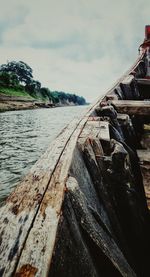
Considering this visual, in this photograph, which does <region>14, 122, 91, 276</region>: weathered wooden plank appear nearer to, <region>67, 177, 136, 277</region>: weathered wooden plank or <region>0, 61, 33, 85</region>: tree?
<region>67, 177, 136, 277</region>: weathered wooden plank

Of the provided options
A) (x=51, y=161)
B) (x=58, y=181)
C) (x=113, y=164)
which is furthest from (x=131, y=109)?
(x=58, y=181)

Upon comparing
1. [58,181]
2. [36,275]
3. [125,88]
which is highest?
[125,88]

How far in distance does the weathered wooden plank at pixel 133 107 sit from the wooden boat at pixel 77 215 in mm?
1015

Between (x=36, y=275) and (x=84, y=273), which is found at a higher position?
(x=36, y=275)

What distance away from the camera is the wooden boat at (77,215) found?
26.1 inches

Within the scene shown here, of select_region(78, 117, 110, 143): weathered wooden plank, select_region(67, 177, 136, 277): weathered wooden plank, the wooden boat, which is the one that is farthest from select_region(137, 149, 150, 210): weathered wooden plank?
select_region(67, 177, 136, 277): weathered wooden plank

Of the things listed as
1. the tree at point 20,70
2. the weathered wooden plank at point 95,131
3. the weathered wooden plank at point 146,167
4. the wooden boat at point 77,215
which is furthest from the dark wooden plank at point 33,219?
the tree at point 20,70

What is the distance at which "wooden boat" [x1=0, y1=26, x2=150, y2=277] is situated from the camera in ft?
2.18

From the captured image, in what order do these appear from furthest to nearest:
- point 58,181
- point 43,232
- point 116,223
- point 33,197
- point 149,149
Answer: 1. point 149,149
2. point 116,223
3. point 58,181
4. point 33,197
5. point 43,232

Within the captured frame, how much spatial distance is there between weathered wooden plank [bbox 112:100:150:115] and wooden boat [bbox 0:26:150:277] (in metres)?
1.02

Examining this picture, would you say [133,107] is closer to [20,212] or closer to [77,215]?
[77,215]

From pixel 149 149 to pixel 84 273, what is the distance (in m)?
2.78

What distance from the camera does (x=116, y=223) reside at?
1456mm

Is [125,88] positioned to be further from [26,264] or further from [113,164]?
[26,264]
